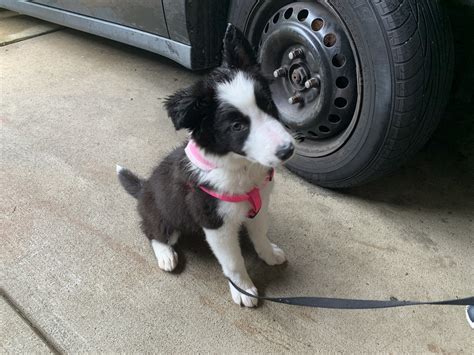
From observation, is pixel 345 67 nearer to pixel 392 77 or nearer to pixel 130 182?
pixel 392 77

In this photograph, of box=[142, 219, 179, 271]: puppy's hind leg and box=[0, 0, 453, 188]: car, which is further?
box=[142, 219, 179, 271]: puppy's hind leg

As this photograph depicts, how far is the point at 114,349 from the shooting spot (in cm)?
184

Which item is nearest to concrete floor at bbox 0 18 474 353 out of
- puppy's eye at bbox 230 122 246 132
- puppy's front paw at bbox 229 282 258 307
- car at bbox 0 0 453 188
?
puppy's front paw at bbox 229 282 258 307

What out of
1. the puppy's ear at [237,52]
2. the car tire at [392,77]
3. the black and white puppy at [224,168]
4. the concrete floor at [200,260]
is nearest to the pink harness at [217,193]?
the black and white puppy at [224,168]

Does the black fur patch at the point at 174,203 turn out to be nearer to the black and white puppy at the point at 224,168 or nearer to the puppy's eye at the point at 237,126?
the black and white puppy at the point at 224,168

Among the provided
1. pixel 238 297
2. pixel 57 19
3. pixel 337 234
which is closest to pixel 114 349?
pixel 238 297

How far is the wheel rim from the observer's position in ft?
7.18

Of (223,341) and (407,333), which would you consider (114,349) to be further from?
(407,333)

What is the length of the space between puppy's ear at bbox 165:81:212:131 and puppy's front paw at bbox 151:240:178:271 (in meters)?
0.91

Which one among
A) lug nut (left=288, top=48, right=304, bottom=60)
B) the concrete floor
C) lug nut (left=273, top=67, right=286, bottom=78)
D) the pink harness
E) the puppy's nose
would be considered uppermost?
lug nut (left=288, top=48, right=304, bottom=60)

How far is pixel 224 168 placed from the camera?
5.67 feet

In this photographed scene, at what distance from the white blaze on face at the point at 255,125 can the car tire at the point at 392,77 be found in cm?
81

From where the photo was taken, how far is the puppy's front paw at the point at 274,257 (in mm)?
2164

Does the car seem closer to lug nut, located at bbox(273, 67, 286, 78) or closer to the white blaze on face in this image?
lug nut, located at bbox(273, 67, 286, 78)
